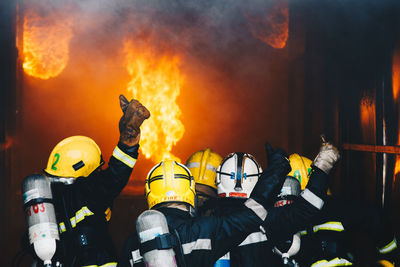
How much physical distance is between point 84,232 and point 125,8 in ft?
30.4

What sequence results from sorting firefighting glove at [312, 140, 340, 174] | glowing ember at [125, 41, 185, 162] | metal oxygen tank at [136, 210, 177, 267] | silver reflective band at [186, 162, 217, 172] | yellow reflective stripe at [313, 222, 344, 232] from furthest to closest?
1. glowing ember at [125, 41, 185, 162]
2. silver reflective band at [186, 162, 217, 172]
3. yellow reflective stripe at [313, 222, 344, 232]
4. firefighting glove at [312, 140, 340, 174]
5. metal oxygen tank at [136, 210, 177, 267]

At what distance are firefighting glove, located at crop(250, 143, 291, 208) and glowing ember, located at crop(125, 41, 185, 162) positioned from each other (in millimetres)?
8315

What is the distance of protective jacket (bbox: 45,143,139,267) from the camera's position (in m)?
2.88

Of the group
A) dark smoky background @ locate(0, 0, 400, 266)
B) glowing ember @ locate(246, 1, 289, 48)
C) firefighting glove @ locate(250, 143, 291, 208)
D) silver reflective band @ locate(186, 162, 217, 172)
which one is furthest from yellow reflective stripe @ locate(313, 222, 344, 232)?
glowing ember @ locate(246, 1, 289, 48)

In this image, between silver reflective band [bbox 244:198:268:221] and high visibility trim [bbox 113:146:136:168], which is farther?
high visibility trim [bbox 113:146:136:168]

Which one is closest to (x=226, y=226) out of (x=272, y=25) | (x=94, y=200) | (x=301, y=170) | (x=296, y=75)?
(x=94, y=200)

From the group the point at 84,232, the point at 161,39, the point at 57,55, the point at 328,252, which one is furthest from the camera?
the point at 161,39

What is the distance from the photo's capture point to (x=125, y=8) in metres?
11.1

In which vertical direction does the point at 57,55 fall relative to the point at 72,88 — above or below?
above

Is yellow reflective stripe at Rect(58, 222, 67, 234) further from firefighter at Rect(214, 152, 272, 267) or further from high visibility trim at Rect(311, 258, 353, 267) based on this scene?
high visibility trim at Rect(311, 258, 353, 267)

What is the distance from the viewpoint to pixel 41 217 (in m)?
2.66

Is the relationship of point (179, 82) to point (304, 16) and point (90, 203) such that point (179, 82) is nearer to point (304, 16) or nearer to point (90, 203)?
point (304, 16)

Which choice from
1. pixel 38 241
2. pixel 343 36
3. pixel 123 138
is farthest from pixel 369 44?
pixel 38 241

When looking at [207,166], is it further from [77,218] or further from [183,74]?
[183,74]
